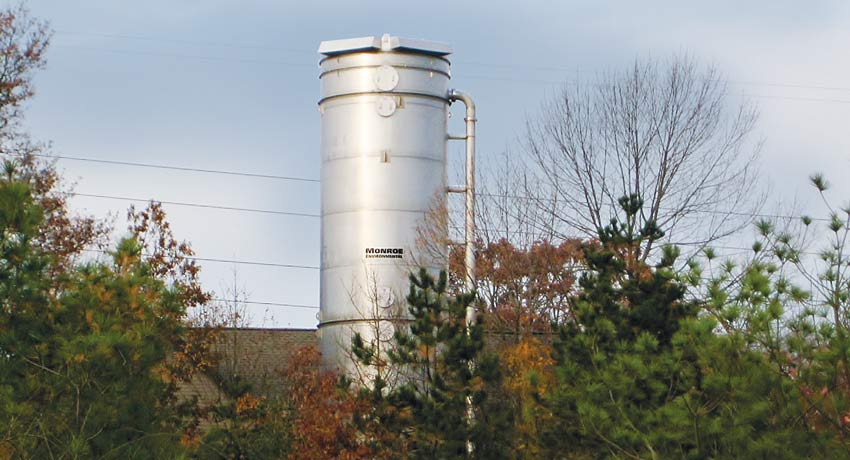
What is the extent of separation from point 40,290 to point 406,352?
685 centimetres

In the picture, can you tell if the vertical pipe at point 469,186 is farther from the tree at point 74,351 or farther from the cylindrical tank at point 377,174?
the tree at point 74,351

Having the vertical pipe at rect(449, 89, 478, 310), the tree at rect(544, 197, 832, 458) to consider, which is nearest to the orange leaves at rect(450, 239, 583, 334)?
the vertical pipe at rect(449, 89, 478, 310)

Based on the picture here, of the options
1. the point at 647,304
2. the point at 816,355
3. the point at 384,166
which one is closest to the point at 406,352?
the point at 647,304

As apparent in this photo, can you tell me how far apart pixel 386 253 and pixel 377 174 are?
136 centimetres

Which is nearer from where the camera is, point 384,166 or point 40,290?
point 40,290

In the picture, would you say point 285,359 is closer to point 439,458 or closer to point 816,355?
point 439,458

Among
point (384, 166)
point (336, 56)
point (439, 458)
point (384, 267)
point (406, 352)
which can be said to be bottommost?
point (439, 458)

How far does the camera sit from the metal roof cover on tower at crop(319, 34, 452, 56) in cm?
2694

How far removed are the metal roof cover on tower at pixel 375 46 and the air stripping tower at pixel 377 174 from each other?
0.02 meters

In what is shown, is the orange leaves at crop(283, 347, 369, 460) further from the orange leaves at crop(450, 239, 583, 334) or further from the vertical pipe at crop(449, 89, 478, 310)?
the orange leaves at crop(450, 239, 583, 334)

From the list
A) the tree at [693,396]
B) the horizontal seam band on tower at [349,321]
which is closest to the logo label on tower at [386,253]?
the horizontal seam band on tower at [349,321]

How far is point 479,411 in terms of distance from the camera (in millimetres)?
21703

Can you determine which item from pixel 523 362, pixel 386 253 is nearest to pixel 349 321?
pixel 386 253

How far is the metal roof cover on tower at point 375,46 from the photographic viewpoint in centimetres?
2694
